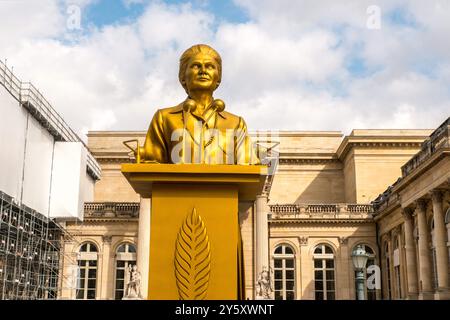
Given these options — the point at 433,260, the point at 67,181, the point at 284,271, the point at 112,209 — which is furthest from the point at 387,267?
the point at 67,181

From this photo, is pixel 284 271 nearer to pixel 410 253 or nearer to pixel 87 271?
pixel 410 253

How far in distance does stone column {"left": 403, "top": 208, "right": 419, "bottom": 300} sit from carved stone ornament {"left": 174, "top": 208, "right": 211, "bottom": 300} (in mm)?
33302

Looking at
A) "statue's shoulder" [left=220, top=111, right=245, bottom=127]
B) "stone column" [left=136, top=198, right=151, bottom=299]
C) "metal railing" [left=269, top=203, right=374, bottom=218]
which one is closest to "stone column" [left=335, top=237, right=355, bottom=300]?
"metal railing" [left=269, top=203, right=374, bottom=218]

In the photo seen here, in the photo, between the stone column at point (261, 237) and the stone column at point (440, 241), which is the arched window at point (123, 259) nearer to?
the stone column at point (261, 237)

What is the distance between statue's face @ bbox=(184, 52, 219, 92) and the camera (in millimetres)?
7832

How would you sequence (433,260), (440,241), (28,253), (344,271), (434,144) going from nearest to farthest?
(434,144), (440,241), (433,260), (28,253), (344,271)

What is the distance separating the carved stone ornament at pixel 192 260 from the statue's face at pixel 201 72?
1.81 metres

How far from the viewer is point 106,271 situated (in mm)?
43688

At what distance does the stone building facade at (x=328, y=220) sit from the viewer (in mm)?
35438

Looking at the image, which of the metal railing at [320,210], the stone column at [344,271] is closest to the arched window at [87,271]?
the metal railing at [320,210]

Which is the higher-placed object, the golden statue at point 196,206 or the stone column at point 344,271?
the stone column at point 344,271

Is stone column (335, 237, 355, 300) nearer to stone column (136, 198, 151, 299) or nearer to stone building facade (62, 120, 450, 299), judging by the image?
stone building facade (62, 120, 450, 299)

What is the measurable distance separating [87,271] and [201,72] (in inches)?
1522
